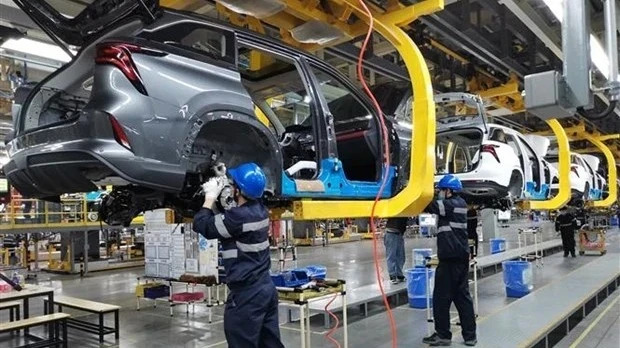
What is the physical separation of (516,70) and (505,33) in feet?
2.34

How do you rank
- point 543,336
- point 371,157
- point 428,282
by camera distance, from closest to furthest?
point 371,157, point 543,336, point 428,282

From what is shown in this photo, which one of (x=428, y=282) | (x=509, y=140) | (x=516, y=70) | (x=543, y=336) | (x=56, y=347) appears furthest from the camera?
(x=509, y=140)

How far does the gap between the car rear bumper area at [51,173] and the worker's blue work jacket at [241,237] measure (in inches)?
29.2

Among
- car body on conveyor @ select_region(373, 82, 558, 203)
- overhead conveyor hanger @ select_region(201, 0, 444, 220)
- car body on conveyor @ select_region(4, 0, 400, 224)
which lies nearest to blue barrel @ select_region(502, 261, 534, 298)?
car body on conveyor @ select_region(373, 82, 558, 203)

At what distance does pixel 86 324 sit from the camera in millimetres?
6648

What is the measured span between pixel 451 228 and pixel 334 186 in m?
2.25

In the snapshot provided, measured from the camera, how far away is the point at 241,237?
3215 millimetres

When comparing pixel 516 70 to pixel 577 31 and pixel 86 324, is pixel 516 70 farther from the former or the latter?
pixel 86 324

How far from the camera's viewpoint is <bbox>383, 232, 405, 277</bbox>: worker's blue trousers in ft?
28.1

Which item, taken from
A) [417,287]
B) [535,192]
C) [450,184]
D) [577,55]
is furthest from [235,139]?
[535,192]

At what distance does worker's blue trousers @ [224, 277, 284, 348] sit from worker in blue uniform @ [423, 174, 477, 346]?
8.00 feet

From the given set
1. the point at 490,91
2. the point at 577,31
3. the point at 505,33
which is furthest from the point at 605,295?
the point at 577,31

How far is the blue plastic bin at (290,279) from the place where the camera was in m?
4.48

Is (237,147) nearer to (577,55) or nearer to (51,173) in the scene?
(51,173)
